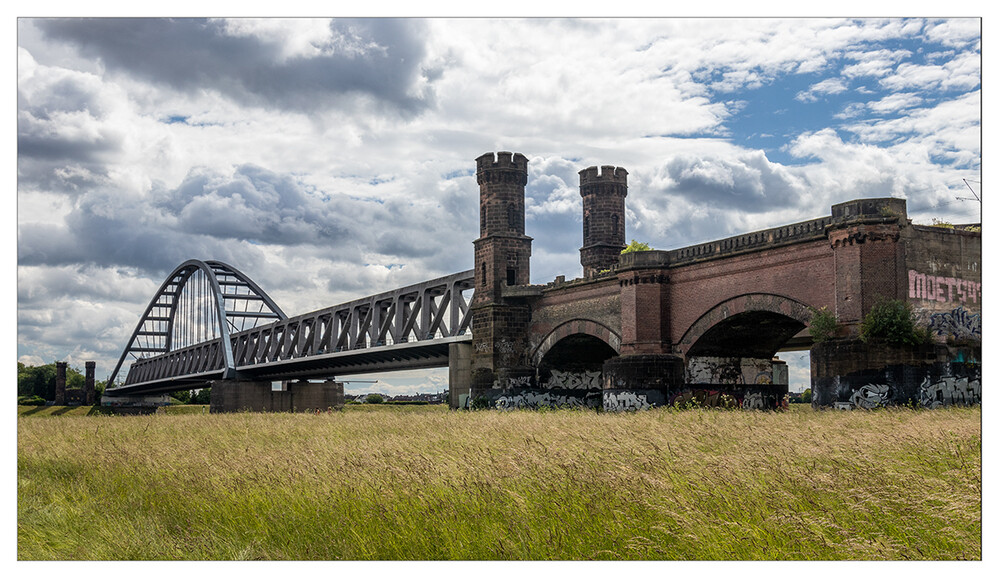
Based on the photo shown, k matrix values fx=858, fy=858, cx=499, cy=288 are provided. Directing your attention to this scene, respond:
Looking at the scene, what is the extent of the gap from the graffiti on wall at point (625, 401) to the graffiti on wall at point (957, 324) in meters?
9.58

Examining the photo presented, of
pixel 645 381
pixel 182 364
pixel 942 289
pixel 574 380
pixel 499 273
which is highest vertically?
pixel 499 273

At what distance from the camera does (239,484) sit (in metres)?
10.8

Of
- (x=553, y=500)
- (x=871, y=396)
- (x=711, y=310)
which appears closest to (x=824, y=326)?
(x=871, y=396)

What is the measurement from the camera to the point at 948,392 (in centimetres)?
2209

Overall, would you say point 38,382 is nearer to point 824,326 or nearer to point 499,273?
point 499,273

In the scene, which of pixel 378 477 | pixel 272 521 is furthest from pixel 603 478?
pixel 272 521

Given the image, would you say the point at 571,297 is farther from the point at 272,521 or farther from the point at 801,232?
the point at 272,521

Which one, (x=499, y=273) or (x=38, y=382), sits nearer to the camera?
(x=499, y=273)

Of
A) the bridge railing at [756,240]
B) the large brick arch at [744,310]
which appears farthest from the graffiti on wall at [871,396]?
the bridge railing at [756,240]

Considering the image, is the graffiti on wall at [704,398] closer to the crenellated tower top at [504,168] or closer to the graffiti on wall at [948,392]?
the graffiti on wall at [948,392]

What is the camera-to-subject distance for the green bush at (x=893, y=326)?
2209cm

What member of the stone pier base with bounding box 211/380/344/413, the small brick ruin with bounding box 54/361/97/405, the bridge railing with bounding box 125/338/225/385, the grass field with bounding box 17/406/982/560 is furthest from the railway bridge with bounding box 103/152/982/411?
the small brick ruin with bounding box 54/361/97/405

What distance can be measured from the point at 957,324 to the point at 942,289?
1.04 metres

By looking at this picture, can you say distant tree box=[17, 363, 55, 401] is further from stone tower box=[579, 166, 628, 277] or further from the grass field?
the grass field
